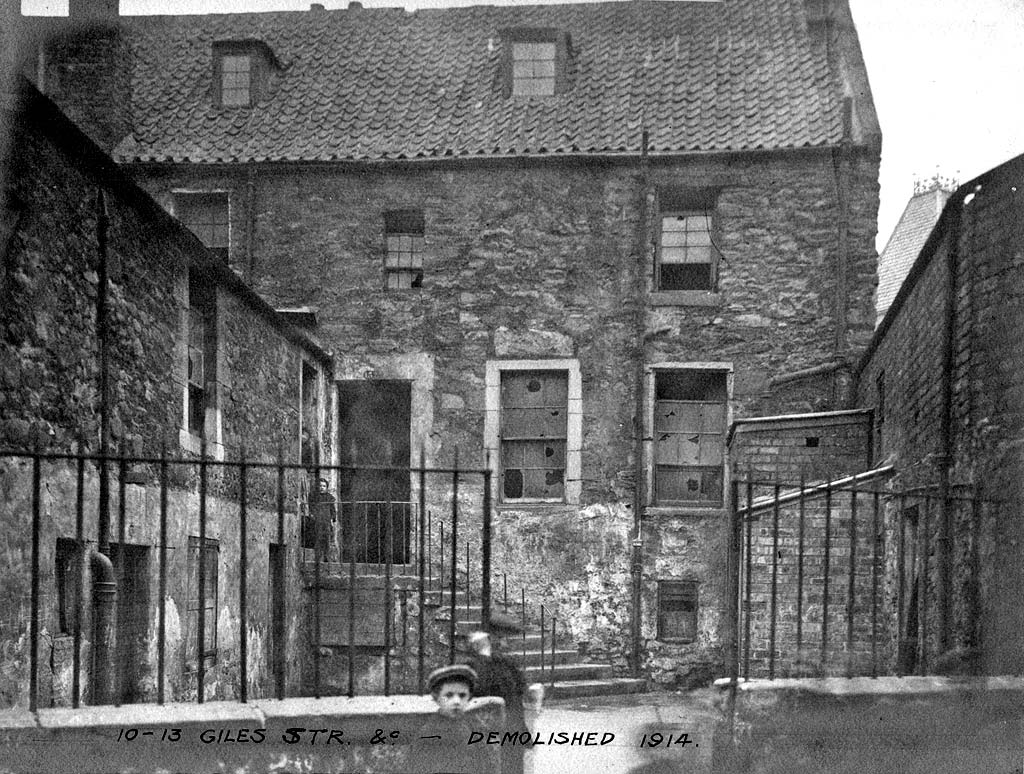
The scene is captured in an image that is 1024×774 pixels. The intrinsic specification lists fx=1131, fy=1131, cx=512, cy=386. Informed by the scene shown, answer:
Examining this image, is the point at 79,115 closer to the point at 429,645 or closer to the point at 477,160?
the point at 477,160

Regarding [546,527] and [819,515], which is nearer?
[819,515]

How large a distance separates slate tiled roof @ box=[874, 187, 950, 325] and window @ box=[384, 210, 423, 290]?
40.6 feet

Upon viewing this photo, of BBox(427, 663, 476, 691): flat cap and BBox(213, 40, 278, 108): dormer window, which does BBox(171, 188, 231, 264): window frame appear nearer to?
BBox(213, 40, 278, 108): dormer window

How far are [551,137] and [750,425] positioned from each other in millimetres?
5035

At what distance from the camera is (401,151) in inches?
601

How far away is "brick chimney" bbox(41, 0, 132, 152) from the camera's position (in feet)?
52.4

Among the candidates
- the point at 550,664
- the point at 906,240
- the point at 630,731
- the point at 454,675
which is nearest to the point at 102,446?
the point at 454,675

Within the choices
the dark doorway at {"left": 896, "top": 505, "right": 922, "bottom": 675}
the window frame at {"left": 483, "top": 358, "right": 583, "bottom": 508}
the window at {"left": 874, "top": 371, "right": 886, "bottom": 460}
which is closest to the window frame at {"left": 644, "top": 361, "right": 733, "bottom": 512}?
the window frame at {"left": 483, "top": 358, "right": 583, "bottom": 508}

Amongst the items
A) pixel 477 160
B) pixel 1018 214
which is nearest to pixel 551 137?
pixel 477 160

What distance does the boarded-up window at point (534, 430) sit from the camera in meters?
15.3

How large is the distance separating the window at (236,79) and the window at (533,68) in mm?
3824

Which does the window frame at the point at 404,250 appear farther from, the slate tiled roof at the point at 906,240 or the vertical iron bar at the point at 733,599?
the slate tiled roof at the point at 906,240

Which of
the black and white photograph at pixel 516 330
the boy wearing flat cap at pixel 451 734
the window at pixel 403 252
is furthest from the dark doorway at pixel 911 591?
the window at pixel 403 252

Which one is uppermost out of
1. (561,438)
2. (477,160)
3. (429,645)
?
(477,160)
